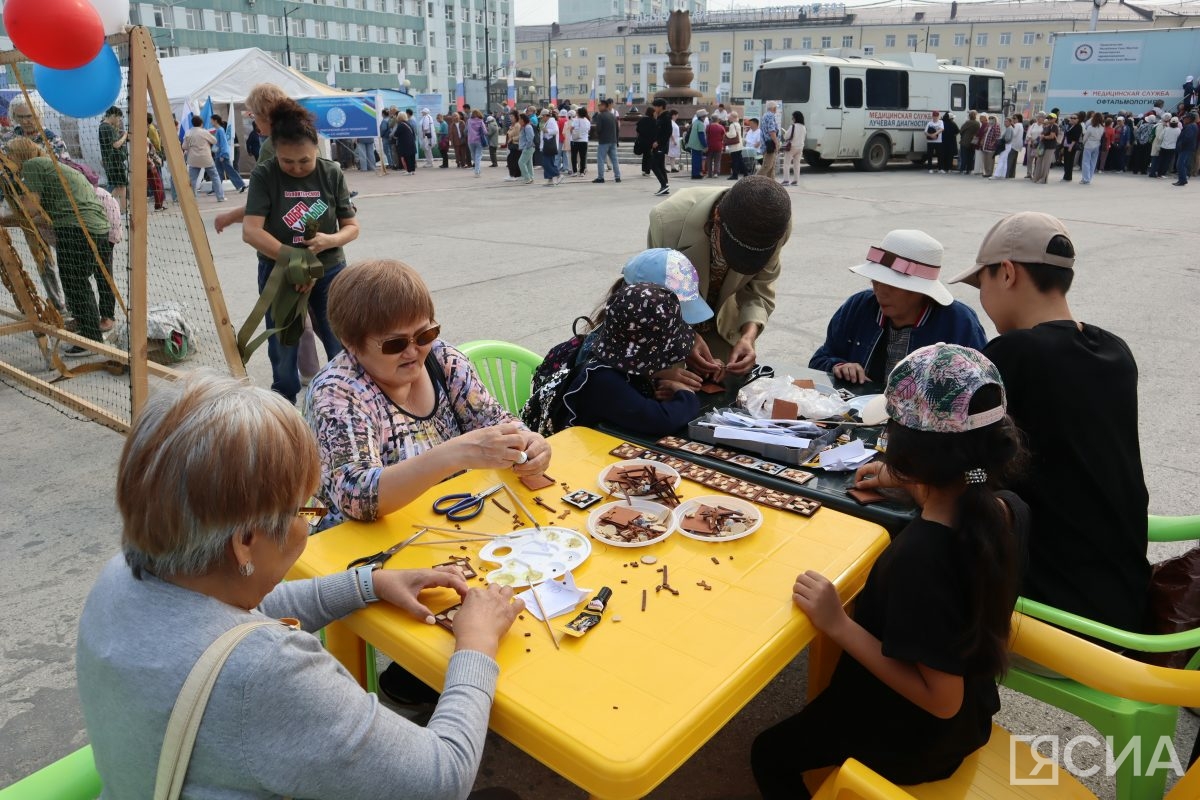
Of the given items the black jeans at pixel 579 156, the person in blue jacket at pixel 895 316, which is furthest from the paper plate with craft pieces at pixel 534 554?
the black jeans at pixel 579 156

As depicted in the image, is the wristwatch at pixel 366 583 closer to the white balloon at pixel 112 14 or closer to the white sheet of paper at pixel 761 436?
the white sheet of paper at pixel 761 436

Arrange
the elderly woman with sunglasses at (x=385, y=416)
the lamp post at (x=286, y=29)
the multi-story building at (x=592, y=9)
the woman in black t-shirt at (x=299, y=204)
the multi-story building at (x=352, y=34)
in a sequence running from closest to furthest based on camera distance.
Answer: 1. the elderly woman with sunglasses at (x=385, y=416)
2. the woman in black t-shirt at (x=299, y=204)
3. the multi-story building at (x=352, y=34)
4. the lamp post at (x=286, y=29)
5. the multi-story building at (x=592, y=9)

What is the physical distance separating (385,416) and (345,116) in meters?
20.7

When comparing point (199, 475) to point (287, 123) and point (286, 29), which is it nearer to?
point (287, 123)

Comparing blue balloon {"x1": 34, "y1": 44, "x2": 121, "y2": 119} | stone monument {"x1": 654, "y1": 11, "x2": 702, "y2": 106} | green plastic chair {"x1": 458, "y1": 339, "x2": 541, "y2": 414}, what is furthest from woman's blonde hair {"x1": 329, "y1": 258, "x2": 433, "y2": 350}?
stone monument {"x1": 654, "y1": 11, "x2": 702, "y2": 106}

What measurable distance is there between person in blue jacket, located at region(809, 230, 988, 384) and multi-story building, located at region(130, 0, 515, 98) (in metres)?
A: 50.4

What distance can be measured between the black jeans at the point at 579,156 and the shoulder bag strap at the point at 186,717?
65.8ft

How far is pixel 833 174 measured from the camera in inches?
823

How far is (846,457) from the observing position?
7.52 feet

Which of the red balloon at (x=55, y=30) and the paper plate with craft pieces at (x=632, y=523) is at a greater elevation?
the red balloon at (x=55, y=30)

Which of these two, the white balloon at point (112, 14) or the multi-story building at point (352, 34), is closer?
the white balloon at point (112, 14)

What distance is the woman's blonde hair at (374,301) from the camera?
2.15 meters

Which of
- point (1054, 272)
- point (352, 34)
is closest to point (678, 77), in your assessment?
point (1054, 272)

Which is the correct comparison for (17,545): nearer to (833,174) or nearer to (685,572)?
(685,572)
